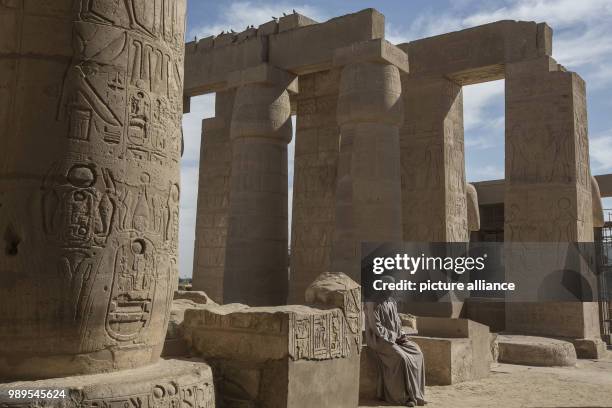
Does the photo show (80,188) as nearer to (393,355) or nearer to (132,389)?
(132,389)

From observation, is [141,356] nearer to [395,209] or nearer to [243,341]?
[243,341]

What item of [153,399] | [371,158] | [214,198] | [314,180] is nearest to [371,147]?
[371,158]

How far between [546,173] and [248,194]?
18.3ft

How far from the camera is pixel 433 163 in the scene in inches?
473

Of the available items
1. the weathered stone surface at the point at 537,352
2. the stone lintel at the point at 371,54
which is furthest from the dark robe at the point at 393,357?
the stone lintel at the point at 371,54

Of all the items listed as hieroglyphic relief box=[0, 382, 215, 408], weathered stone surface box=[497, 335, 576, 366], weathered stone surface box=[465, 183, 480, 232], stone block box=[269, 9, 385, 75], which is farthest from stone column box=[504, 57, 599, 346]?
hieroglyphic relief box=[0, 382, 215, 408]

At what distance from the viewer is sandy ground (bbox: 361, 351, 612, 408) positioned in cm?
631

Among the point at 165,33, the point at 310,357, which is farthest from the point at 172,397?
the point at 165,33

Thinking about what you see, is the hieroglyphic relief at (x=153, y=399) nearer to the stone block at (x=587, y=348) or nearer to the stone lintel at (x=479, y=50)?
the stone block at (x=587, y=348)

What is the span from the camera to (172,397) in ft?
10.8

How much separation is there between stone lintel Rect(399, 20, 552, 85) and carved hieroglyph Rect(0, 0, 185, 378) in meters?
9.44

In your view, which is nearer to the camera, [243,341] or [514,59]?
[243,341]

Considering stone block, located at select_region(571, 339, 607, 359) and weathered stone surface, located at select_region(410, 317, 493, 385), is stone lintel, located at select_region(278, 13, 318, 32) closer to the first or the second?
weathered stone surface, located at select_region(410, 317, 493, 385)

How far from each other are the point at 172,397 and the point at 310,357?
178 centimetres
